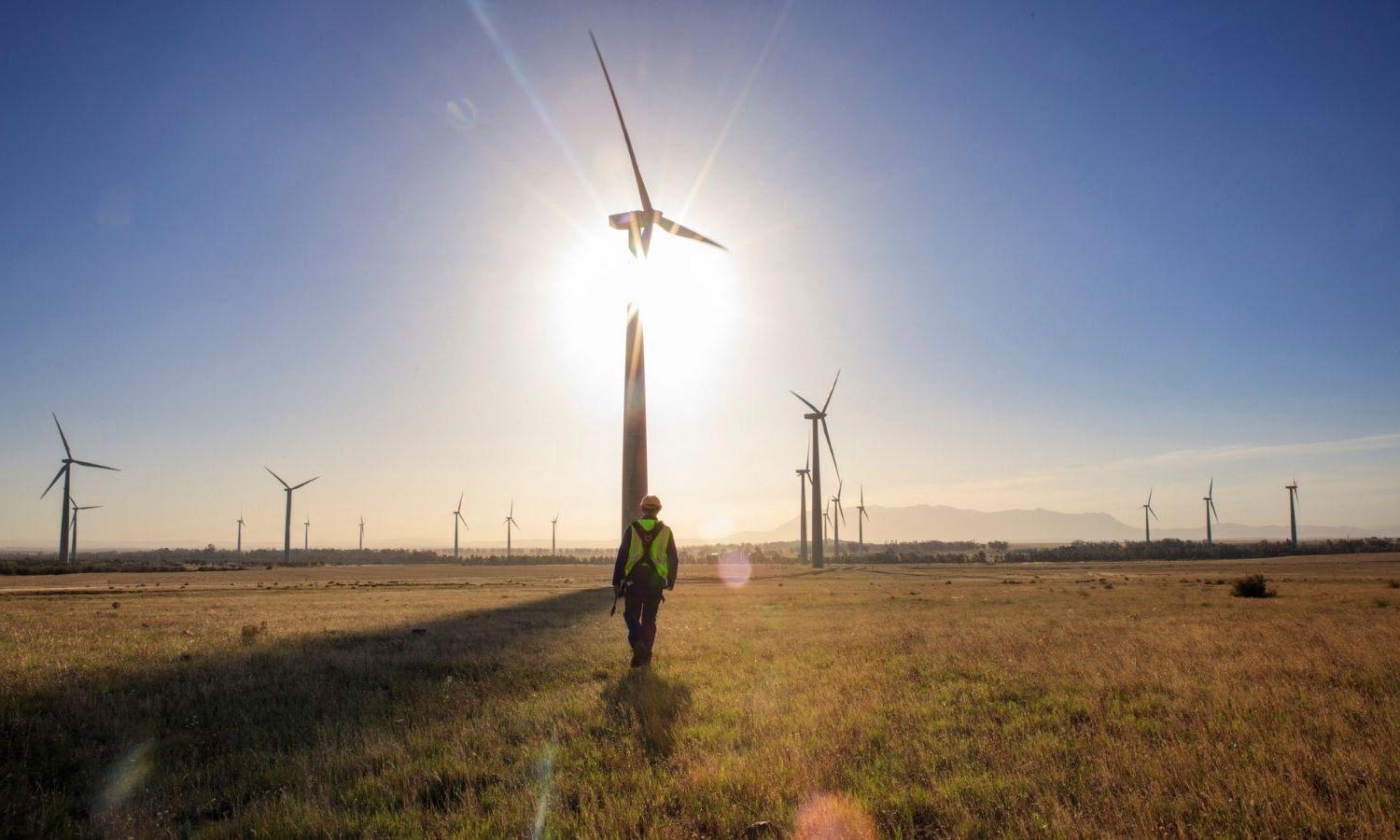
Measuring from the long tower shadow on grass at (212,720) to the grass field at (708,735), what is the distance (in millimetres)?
Result: 42

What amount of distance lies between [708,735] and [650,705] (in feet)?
4.82

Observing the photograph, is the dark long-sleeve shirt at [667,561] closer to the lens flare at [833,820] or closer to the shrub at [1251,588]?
the lens flare at [833,820]

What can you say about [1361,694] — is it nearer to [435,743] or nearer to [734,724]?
[734,724]

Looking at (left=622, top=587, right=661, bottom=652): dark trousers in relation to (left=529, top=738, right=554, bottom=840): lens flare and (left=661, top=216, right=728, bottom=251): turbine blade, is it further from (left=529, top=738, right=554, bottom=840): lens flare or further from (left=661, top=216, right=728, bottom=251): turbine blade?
(left=661, top=216, right=728, bottom=251): turbine blade

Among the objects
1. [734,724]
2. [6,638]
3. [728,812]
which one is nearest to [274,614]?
[6,638]

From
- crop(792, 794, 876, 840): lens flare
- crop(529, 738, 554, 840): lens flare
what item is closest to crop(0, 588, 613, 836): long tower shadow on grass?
crop(529, 738, 554, 840): lens flare

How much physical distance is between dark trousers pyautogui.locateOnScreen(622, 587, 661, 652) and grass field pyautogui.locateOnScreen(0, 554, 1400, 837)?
74 cm

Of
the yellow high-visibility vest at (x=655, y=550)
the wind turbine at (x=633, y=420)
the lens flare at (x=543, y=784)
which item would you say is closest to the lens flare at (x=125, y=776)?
the lens flare at (x=543, y=784)

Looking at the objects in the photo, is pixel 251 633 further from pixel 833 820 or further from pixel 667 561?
pixel 833 820

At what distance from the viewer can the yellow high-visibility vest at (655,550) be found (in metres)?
12.2

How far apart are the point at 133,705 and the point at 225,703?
965 millimetres

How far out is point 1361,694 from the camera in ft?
28.9

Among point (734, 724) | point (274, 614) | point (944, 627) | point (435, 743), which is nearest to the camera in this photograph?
point (435, 743)

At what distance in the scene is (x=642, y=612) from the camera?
12289 millimetres
